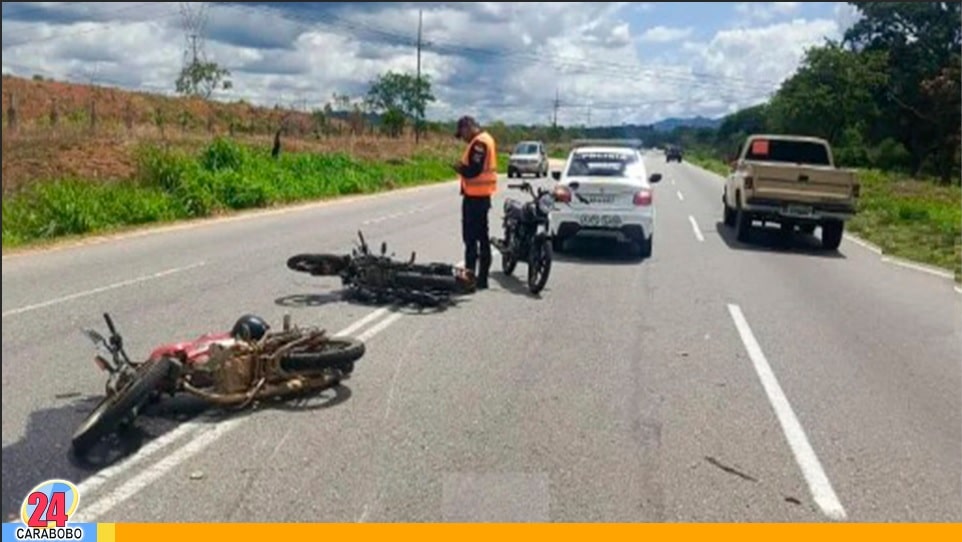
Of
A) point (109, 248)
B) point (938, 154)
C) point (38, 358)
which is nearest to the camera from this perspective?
point (38, 358)

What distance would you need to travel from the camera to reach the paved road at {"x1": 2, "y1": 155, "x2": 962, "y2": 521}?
4125mm

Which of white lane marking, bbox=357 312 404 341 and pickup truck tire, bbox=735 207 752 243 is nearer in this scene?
white lane marking, bbox=357 312 404 341

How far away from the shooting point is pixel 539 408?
5.50m

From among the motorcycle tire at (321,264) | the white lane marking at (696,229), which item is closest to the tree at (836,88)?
the white lane marking at (696,229)

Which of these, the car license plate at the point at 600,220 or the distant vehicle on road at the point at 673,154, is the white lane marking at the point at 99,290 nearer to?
the car license plate at the point at 600,220

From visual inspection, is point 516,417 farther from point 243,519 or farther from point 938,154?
point 938,154

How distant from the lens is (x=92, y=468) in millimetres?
4340

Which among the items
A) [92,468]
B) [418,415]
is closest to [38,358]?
[92,468]

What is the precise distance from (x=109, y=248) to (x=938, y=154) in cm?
5395

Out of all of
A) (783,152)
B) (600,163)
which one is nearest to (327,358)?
(600,163)

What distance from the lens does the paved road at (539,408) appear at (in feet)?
13.5

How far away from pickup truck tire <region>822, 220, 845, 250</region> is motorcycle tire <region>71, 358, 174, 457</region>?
13.2 m

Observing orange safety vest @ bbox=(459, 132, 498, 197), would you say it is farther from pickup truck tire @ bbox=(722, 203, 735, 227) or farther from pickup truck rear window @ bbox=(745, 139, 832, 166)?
pickup truck tire @ bbox=(722, 203, 735, 227)

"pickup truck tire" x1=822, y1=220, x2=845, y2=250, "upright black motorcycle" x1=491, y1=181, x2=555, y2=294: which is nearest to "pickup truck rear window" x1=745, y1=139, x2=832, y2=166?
"pickup truck tire" x1=822, y1=220, x2=845, y2=250
